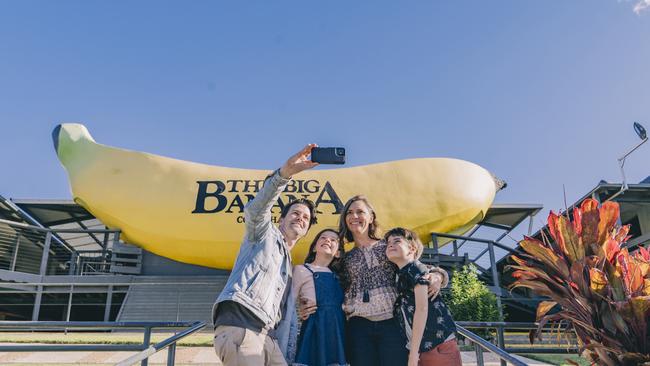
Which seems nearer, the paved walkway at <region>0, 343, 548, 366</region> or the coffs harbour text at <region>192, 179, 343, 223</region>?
the paved walkway at <region>0, 343, 548, 366</region>

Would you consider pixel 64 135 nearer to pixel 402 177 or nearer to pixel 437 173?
pixel 402 177

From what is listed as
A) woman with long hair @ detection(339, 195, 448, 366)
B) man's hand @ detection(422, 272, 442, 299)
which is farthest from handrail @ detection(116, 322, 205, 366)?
man's hand @ detection(422, 272, 442, 299)

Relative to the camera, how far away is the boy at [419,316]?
2.11 m

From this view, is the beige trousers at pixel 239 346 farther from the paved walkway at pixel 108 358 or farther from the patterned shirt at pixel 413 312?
the paved walkway at pixel 108 358

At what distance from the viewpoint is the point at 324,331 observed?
219 cm

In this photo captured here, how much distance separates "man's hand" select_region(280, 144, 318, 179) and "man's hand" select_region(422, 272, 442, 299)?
2.73ft

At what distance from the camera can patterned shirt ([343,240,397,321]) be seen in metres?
2.29

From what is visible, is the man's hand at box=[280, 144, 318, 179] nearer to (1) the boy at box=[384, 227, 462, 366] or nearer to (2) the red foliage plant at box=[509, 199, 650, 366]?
(1) the boy at box=[384, 227, 462, 366]

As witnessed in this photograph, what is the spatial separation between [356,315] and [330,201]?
798cm

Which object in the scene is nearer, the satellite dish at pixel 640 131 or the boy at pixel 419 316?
the boy at pixel 419 316

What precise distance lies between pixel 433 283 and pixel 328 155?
0.86m

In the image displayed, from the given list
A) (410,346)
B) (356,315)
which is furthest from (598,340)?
(356,315)

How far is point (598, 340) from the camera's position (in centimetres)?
197

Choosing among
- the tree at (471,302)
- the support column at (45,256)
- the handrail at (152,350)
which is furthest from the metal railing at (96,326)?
the support column at (45,256)
